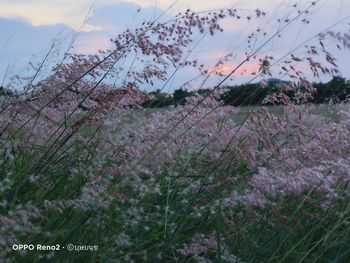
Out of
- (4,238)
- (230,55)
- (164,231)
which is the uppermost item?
(230,55)

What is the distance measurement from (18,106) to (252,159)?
4.02 feet

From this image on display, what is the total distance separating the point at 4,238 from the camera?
209 cm

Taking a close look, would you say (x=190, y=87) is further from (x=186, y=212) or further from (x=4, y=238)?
(x=4, y=238)

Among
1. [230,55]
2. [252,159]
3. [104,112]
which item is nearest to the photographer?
[252,159]

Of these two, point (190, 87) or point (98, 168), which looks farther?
point (190, 87)

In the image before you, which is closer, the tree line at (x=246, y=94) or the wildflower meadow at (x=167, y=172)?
the wildflower meadow at (x=167, y=172)

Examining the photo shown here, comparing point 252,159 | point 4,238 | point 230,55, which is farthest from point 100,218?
point 230,55

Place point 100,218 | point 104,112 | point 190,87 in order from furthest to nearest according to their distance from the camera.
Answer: point 190,87 < point 104,112 < point 100,218

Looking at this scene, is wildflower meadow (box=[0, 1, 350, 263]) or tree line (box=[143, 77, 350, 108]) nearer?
wildflower meadow (box=[0, 1, 350, 263])

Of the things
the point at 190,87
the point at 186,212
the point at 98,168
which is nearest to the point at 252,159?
the point at 186,212

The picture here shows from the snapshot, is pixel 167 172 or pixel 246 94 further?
pixel 246 94

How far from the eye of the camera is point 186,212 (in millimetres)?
2904

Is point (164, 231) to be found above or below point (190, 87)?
below

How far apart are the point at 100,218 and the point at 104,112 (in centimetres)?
90
